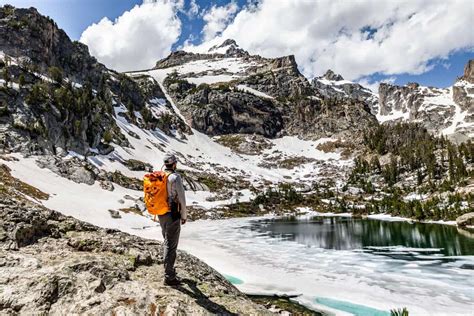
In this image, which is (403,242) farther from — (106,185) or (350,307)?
(106,185)

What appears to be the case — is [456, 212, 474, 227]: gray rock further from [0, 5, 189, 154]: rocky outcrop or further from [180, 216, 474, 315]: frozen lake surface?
[0, 5, 189, 154]: rocky outcrop

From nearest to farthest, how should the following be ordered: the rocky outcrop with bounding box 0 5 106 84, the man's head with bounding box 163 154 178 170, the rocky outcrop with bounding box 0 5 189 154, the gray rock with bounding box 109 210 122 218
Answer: the man's head with bounding box 163 154 178 170 < the gray rock with bounding box 109 210 122 218 < the rocky outcrop with bounding box 0 5 189 154 < the rocky outcrop with bounding box 0 5 106 84

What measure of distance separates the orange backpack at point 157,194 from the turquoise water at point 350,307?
13.8m

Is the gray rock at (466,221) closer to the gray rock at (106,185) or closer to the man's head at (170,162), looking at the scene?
the man's head at (170,162)

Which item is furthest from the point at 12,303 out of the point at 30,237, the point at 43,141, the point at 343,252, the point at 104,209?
the point at 43,141

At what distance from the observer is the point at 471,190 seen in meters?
96.6

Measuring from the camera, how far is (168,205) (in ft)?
26.9

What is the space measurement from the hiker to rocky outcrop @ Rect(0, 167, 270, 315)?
0.71 meters

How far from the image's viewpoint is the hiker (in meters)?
8.20

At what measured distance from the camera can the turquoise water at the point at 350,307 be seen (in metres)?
17.3

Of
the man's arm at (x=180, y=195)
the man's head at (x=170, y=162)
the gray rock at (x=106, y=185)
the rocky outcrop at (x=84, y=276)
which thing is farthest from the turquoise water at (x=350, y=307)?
the gray rock at (x=106, y=185)

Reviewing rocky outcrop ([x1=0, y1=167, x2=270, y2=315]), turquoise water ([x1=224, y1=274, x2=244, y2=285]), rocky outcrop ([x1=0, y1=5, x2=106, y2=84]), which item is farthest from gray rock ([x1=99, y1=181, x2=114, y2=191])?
rocky outcrop ([x1=0, y1=167, x2=270, y2=315])

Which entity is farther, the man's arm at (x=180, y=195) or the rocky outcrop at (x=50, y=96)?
the rocky outcrop at (x=50, y=96)

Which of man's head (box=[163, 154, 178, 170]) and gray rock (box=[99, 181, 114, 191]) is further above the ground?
gray rock (box=[99, 181, 114, 191])
